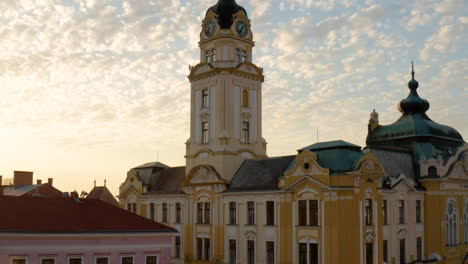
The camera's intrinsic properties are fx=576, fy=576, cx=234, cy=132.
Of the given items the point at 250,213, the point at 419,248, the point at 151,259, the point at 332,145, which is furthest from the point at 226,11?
the point at 419,248

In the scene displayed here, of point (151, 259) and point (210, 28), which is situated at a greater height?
point (210, 28)

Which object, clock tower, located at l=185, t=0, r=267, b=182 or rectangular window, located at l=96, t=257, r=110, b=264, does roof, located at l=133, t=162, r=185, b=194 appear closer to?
clock tower, located at l=185, t=0, r=267, b=182

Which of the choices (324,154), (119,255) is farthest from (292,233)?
(119,255)

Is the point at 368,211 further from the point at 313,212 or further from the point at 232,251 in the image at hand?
the point at 232,251

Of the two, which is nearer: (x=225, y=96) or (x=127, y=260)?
(x=127, y=260)

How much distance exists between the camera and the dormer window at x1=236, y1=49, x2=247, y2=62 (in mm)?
56062

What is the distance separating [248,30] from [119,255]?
28.2 m

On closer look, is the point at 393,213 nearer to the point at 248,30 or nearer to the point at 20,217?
the point at 248,30

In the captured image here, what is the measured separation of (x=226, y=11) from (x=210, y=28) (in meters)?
2.33

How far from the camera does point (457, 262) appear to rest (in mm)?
51688

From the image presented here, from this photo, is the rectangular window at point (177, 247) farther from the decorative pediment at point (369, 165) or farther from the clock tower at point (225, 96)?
the decorative pediment at point (369, 165)

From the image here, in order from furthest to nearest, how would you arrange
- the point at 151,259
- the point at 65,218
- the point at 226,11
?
the point at 226,11
the point at 151,259
the point at 65,218

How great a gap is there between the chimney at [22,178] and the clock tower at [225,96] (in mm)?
39630

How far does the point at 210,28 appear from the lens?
56.8m
